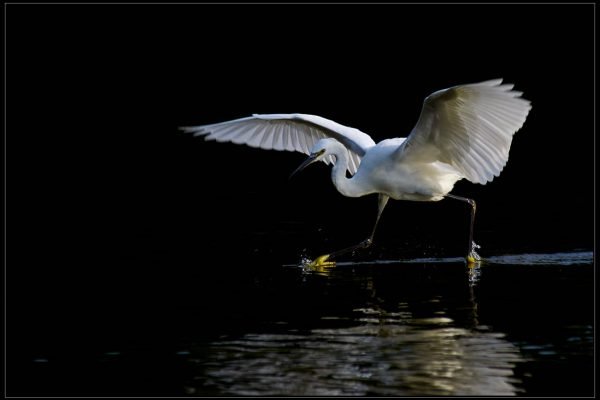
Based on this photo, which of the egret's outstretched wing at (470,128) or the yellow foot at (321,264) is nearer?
the egret's outstretched wing at (470,128)

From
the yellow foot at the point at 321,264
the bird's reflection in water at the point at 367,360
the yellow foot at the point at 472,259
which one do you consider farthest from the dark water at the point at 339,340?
the yellow foot at the point at 321,264

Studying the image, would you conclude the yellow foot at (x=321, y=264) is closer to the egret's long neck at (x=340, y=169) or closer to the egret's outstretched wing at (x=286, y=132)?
the egret's long neck at (x=340, y=169)

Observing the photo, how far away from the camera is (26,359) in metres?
5.62

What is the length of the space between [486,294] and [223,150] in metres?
12.0

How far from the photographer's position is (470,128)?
7.73 m

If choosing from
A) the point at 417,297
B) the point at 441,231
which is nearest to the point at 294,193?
the point at 441,231

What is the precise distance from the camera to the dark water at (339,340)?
5.02 m

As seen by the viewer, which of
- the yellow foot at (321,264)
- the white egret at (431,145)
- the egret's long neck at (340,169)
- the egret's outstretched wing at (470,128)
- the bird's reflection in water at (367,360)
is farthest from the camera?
the yellow foot at (321,264)

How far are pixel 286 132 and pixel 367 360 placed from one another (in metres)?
4.56

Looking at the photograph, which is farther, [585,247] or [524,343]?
[585,247]

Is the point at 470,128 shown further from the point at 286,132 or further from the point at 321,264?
the point at 286,132

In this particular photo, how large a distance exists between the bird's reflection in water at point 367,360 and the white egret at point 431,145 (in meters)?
1.60

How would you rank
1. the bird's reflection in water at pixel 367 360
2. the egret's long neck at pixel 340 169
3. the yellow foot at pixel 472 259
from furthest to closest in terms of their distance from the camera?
the egret's long neck at pixel 340 169 < the yellow foot at pixel 472 259 < the bird's reflection in water at pixel 367 360

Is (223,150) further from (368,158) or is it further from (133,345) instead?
(133,345)
